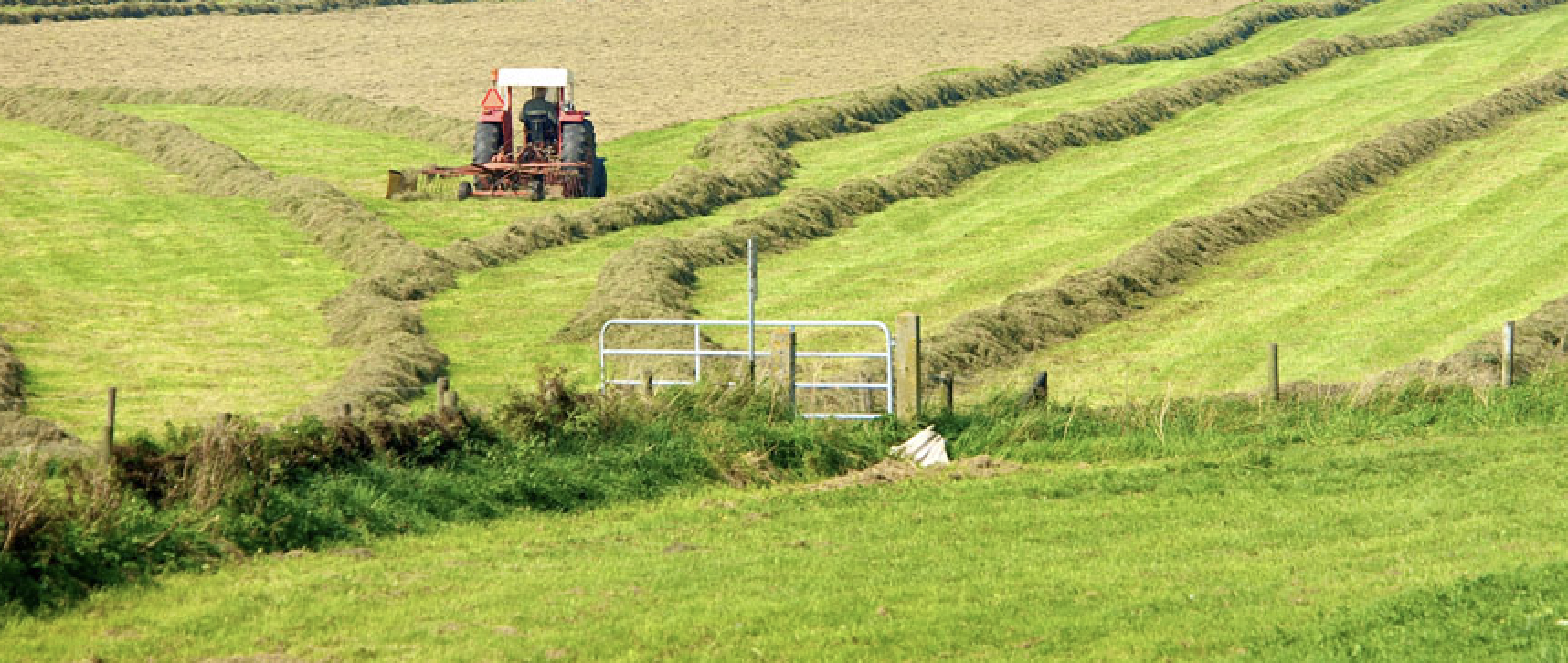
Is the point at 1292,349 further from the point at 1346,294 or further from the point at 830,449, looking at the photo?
the point at 830,449

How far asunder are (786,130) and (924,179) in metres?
8.17

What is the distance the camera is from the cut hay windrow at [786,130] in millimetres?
35531

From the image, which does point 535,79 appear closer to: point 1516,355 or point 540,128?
point 540,128

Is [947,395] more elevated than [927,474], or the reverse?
[947,395]

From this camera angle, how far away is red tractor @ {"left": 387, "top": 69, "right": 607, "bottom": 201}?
40.1 meters

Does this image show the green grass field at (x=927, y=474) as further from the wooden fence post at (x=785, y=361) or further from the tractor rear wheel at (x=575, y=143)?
the tractor rear wheel at (x=575, y=143)

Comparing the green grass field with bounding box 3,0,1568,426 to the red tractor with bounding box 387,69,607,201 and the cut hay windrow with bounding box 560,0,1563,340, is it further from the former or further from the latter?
the red tractor with bounding box 387,69,607,201

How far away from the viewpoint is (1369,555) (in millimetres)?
12609

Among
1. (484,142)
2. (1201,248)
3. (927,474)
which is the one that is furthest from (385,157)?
(927,474)

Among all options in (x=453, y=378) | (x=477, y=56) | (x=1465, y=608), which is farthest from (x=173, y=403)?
(x=477, y=56)

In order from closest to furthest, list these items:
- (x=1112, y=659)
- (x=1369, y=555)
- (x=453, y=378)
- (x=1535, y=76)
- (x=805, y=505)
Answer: (x=1112, y=659), (x=1369, y=555), (x=805, y=505), (x=453, y=378), (x=1535, y=76)

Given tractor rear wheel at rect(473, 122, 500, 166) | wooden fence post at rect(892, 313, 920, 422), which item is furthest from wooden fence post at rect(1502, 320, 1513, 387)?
tractor rear wheel at rect(473, 122, 500, 166)

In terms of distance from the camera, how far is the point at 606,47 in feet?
240

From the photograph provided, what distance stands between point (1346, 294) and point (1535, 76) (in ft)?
87.9
